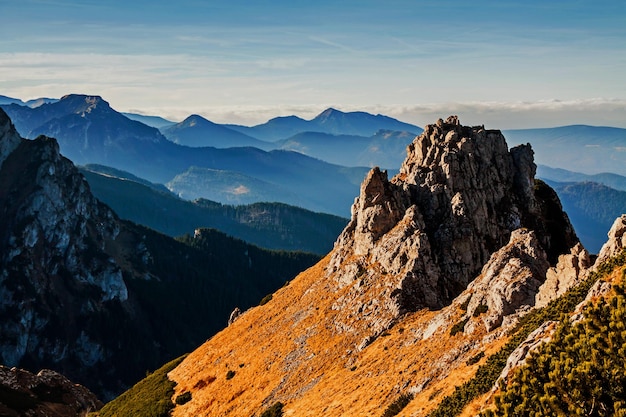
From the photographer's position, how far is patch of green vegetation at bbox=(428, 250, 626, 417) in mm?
41219

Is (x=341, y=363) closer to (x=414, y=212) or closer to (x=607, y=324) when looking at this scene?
(x=414, y=212)

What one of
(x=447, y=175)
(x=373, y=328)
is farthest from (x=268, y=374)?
(x=447, y=175)

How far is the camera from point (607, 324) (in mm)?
33938

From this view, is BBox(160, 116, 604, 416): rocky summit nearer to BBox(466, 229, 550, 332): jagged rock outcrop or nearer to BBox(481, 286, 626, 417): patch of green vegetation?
BBox(466, 229, 550, 332): jagged rock outcrop

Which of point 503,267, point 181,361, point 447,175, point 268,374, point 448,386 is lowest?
point 181,361

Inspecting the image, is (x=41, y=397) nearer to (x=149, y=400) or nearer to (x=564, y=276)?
(x=149, y=400)

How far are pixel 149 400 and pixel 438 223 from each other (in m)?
48.8

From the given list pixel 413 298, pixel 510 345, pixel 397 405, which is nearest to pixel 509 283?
pixel 510 345

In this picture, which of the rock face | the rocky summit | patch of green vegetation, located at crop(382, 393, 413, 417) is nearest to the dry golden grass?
the rocky summit

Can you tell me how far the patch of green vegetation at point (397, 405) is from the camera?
47.2 m

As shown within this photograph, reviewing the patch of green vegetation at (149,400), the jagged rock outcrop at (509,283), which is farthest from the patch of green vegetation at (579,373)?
the patch of green vegetation at (149,400)

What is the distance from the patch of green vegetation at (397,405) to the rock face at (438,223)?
55.3 feet

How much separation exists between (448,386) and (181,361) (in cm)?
6755

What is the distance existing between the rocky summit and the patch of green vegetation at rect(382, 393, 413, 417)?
19 cm
